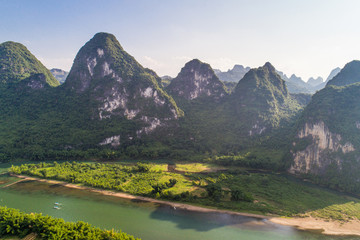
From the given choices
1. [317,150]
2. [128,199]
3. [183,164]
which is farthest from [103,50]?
[317,150]

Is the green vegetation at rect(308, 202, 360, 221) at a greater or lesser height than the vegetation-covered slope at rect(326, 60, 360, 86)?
lesser

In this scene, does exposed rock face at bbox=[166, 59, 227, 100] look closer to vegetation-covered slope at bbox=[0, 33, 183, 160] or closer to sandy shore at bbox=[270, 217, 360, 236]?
vegetation-covered slope at bbox=[0, 33, 183, 160]

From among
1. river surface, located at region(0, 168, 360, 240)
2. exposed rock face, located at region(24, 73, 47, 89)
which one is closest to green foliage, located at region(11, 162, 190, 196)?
river surface, located at region(0, 168, 360, 240)

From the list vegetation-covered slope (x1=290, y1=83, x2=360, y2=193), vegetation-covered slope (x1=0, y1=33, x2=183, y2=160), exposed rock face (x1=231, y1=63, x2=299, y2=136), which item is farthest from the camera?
exposed rock face (x1=231, y1=63, x2=299, y2=136)

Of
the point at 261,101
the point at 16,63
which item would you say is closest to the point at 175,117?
the point at 261,101

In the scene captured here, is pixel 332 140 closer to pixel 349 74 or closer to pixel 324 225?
pixel 324 225

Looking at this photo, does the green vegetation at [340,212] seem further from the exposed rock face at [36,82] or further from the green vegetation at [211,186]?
the exposed rock face at [36,82]
